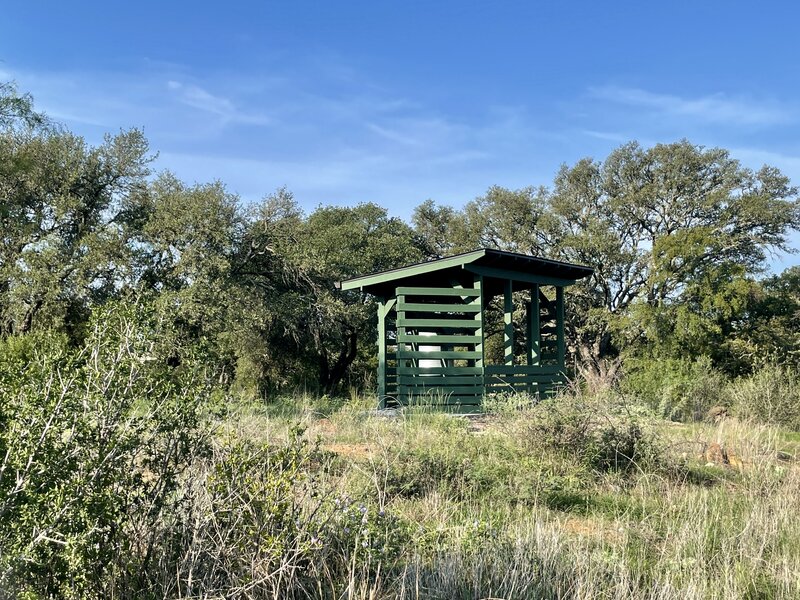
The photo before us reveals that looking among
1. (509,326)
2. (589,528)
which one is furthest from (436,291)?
(589,528)

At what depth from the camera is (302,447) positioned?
338 centimetres

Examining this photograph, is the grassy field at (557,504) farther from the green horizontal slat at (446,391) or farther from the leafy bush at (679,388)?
the leafy bush at (679,388)

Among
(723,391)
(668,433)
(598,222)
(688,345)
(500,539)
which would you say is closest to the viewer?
(500,539)

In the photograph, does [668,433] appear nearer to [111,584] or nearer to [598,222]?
[111,584]

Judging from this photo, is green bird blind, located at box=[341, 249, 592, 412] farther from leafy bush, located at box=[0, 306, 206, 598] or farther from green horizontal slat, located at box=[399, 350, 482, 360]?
leafy bush, located at box=[0, 306, 206, 598]

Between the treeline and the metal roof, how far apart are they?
342 centimetres

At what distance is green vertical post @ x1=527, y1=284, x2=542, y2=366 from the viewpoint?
1326cm

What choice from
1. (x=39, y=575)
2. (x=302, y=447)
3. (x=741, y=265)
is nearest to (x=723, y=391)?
(x=741, y=265)

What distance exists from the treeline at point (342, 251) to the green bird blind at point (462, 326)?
344 centimetres

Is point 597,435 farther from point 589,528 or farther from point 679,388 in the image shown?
point 679,388

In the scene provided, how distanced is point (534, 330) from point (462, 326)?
69.0 inches

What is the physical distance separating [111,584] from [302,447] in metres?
1.01

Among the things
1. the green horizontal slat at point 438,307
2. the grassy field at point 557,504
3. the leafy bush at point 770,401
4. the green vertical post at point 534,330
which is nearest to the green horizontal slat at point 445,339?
the green horizontal slat at point 438,307

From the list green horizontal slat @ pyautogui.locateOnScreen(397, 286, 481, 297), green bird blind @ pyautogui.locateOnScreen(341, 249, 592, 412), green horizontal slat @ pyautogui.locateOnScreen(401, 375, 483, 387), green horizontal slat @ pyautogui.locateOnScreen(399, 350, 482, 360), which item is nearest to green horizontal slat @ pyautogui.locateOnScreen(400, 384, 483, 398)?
green bird blind @ pyautogui.locateOnScreen(341, 249, 592, 412)
